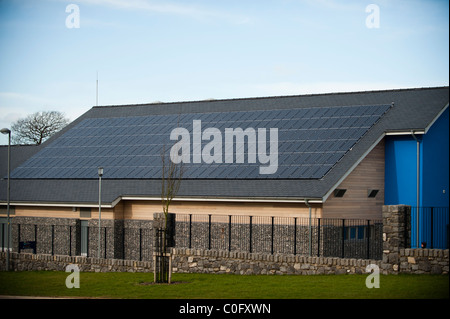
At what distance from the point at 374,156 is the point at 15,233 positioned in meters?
19.7

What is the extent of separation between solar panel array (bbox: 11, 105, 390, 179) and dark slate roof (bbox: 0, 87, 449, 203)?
217 millimetres

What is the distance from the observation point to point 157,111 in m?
47.1

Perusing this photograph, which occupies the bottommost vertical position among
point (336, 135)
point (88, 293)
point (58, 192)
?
point (88, 293)

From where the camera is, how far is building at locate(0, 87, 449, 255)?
33875mm

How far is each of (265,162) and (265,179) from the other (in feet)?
6.25

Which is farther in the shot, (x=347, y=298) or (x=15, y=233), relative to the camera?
(x=15, y=233)

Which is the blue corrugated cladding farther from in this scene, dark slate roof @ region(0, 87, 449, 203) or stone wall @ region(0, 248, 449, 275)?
stone wall @ region(0, 248, 449, 275)

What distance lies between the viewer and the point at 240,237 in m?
32.8

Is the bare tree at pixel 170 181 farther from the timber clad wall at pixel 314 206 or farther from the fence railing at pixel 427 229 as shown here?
the fence railing at pixel 427 229

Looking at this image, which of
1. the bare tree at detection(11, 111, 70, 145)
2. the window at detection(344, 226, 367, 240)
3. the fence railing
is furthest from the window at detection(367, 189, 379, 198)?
the bare tree at detection(11, 111, 70, 145)

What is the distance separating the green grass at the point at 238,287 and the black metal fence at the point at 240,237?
3377 mm

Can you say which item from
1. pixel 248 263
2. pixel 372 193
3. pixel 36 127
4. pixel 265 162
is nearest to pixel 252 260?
pixel 248 263

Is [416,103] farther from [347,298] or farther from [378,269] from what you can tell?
[347,298]
